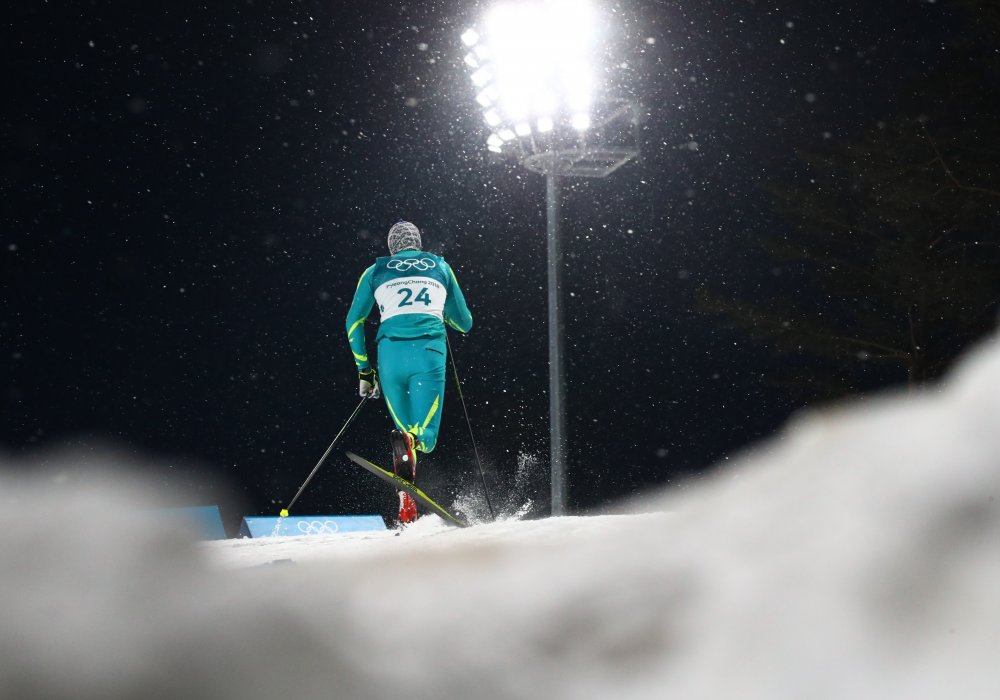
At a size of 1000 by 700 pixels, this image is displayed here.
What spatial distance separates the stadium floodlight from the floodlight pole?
854 millimetres

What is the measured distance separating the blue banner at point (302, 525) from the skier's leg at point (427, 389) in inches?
58.4

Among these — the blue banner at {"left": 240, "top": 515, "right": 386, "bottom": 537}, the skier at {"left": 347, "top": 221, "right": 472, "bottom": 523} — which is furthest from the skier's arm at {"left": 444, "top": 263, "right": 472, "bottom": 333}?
the blue banner at {"left": 240, "top": 515, "right": 386, "bottom": 537}

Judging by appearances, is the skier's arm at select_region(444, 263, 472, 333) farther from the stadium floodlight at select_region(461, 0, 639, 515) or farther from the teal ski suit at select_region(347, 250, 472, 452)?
the stadium floodlight at select_region(461, 0, 639, 515)

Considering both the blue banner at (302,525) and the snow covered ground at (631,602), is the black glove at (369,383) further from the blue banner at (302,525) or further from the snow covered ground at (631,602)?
the snow covered ground at (631,602)

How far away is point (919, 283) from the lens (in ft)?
46.3

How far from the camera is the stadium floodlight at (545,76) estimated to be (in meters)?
7.79

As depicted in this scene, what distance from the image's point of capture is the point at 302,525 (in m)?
6.07

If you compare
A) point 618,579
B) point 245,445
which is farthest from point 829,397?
point 618,579

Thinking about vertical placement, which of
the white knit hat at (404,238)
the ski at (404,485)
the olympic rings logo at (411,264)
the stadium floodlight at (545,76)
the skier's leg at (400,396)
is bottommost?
the ski at (404,485)

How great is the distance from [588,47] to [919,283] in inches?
368

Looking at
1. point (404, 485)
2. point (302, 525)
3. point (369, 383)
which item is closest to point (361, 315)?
point (369, 383)

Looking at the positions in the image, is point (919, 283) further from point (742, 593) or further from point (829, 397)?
point (742, 593)

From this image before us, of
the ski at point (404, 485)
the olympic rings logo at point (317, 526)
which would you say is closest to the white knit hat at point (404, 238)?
the ski at point (404, 485)

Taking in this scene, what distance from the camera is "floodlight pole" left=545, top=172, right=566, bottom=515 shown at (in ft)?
18.7
